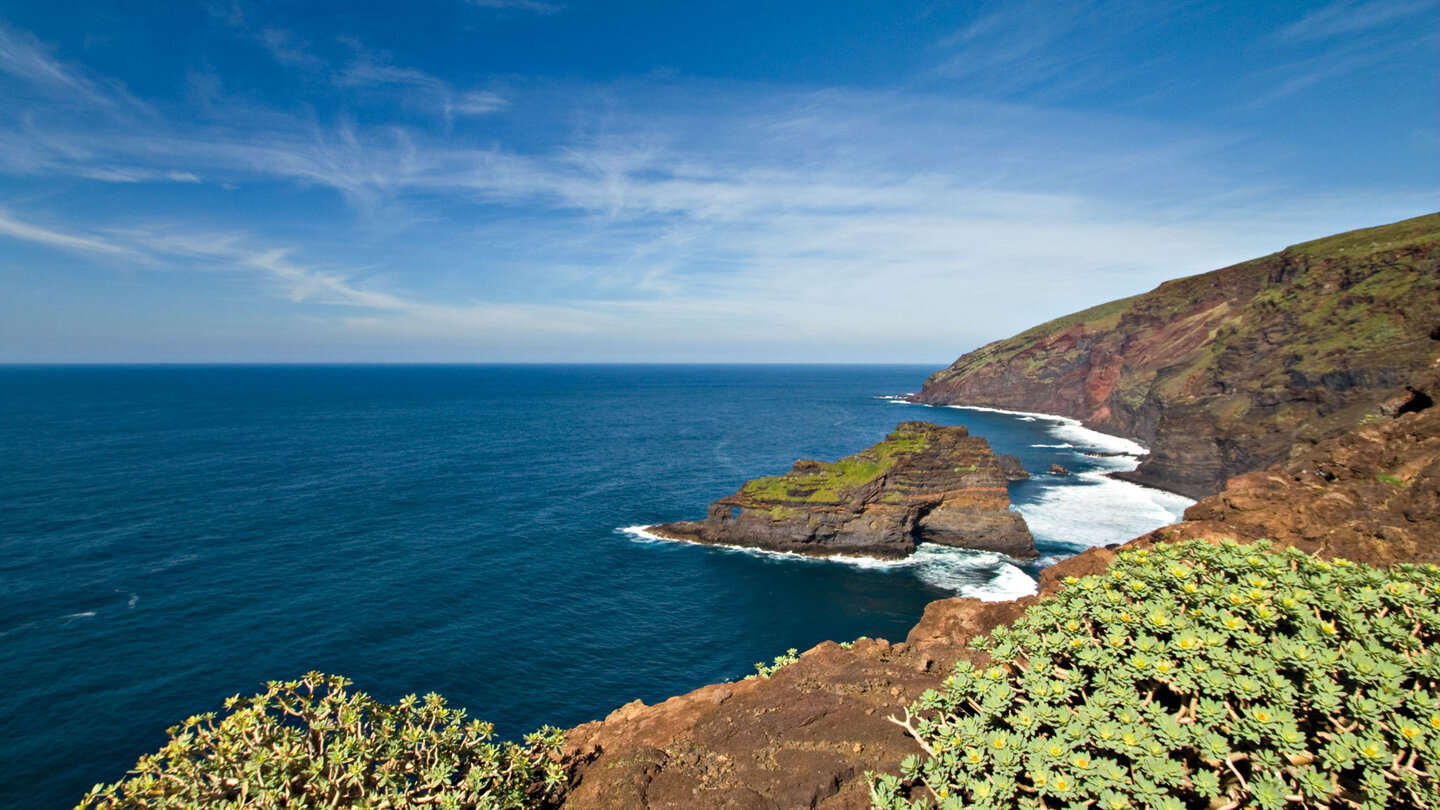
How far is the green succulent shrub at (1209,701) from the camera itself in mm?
8297

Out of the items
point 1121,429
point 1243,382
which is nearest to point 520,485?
point 1243,382

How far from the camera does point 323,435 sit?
128500 mm

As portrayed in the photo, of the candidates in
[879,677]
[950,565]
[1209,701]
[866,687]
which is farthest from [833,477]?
[1209,701]

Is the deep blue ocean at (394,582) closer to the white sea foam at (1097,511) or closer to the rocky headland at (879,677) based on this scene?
the white sea foam at (1097,511)

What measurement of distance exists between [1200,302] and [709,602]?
472 ft

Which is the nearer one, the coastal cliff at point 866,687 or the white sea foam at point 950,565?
the coastal cliff at point 866,687

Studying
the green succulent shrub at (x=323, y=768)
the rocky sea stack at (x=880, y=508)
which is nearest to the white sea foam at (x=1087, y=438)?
the rocky sea stack at (x=880, y=508)

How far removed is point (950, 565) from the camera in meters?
62.5

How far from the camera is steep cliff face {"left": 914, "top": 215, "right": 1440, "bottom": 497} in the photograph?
71938 mm

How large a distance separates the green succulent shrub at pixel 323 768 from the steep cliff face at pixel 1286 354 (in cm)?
6764

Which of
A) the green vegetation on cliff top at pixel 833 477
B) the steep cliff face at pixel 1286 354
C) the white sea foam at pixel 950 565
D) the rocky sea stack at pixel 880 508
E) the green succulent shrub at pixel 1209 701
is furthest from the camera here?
the steep cliff face at pixel 1286 354

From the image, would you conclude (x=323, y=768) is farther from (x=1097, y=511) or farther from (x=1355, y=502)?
(x=1097, y=511)

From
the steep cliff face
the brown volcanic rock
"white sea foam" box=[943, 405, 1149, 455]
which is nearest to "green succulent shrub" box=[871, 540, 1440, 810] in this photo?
the brown volcanic rock

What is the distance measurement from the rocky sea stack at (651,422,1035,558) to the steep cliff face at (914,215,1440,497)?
2650 cm
